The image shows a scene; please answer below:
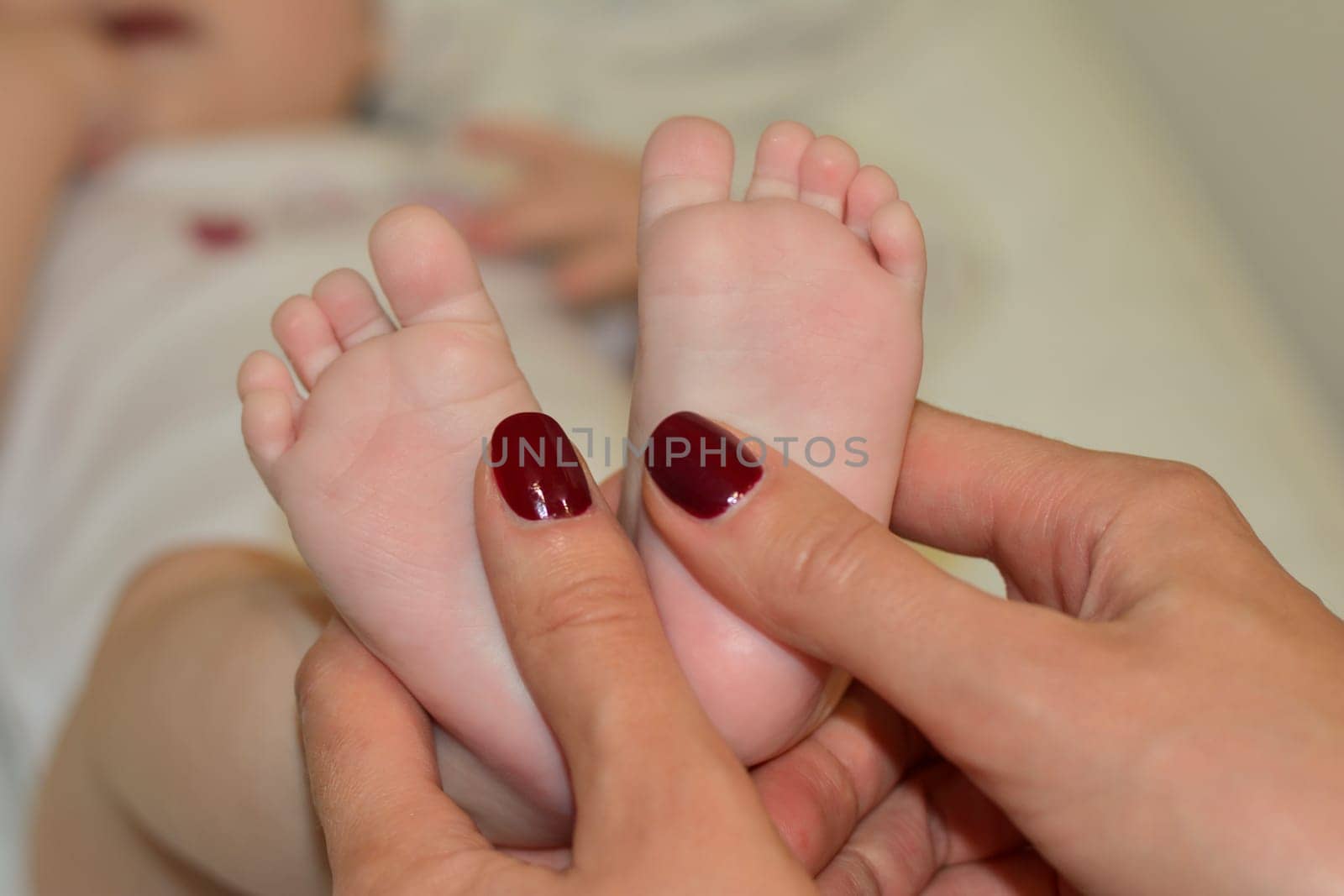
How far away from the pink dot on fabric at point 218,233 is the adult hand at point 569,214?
0.24 m

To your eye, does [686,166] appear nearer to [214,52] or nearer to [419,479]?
[419,479]

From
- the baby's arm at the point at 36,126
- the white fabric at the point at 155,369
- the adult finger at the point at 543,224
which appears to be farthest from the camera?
the adult finger at the point at 543,224

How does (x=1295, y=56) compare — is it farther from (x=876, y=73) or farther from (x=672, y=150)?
(x=672, y=150)

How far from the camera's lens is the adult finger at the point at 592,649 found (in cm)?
48

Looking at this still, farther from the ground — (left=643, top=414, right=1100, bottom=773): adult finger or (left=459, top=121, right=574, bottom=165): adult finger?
(left=459, top=121, right=574, bottom=165): adult finger

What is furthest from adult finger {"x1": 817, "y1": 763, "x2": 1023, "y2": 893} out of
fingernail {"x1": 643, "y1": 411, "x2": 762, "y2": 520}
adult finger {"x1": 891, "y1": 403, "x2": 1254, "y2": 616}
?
fingernail {"x1": 643, "y1": 411, "x2": 762, "y2": 520}

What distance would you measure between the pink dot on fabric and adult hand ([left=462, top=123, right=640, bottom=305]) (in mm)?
245

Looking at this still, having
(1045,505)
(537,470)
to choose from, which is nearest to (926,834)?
(1045,505)

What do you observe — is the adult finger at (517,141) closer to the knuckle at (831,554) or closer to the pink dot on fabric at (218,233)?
the pink dot on fabric at (218,233)

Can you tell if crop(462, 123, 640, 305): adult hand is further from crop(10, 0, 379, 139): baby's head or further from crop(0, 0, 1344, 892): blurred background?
crop(10, 0, 379, 139): baby's head

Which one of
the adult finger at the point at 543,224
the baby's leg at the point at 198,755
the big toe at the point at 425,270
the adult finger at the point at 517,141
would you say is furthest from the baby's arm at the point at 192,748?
the adult finger at the point at 517,141

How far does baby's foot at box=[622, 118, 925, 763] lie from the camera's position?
2.07 feet

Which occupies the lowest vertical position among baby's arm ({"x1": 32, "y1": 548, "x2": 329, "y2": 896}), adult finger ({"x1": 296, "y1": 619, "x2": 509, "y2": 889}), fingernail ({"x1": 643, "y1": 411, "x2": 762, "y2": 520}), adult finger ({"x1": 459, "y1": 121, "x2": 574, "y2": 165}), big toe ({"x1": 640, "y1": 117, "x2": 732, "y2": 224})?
baby's arm ({"x1": 32, "y1": 548, "x2": 329, "y2": 896})

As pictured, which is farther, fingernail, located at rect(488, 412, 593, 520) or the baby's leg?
the baby's leg
